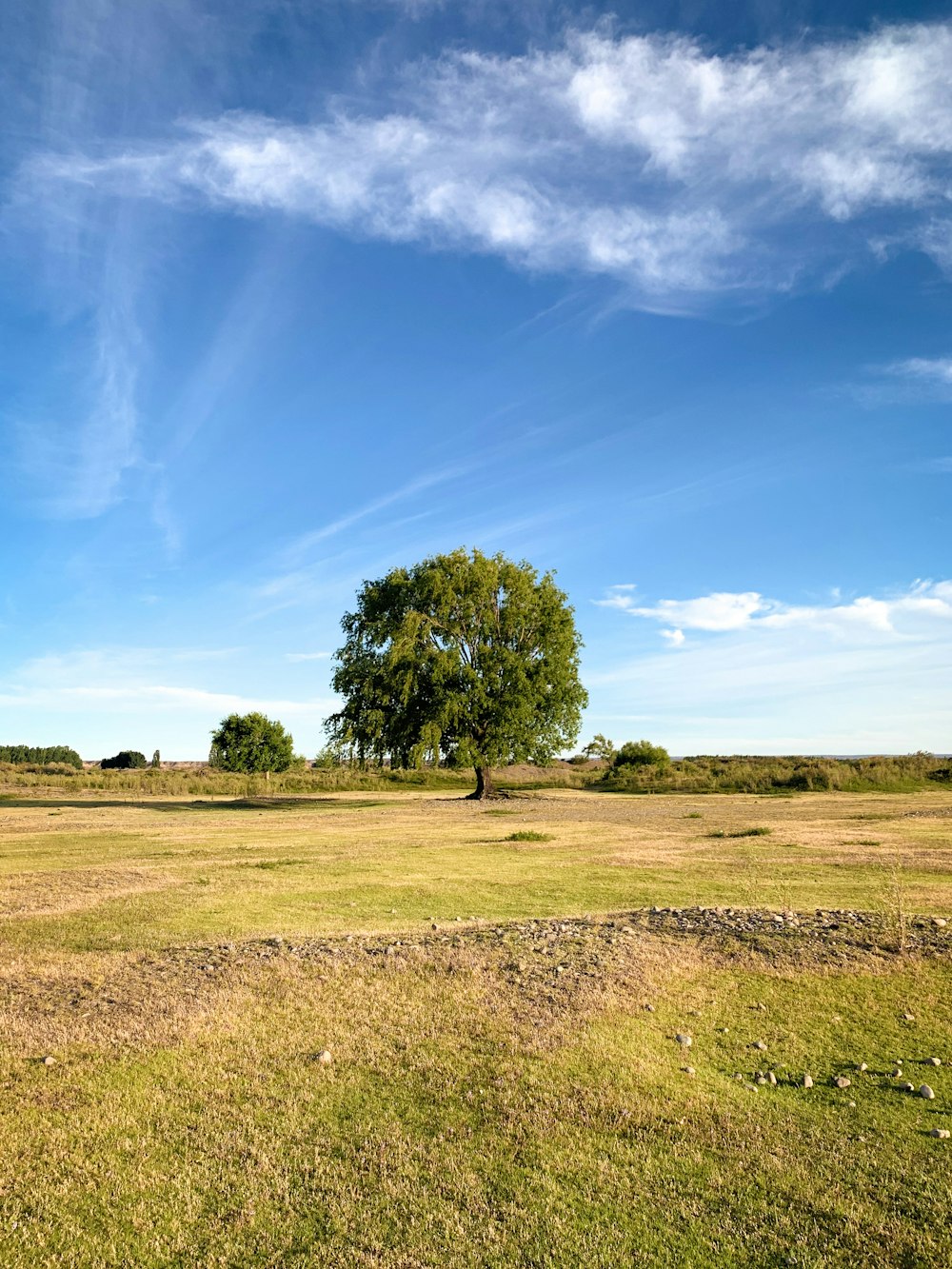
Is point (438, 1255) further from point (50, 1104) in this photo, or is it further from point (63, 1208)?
point (50, 1104)

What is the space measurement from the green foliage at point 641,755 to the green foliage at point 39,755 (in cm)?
9093

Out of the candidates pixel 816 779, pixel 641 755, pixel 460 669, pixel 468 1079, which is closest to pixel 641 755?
pixel 641 755

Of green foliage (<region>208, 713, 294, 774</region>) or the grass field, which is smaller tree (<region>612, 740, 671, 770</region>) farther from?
the grass field

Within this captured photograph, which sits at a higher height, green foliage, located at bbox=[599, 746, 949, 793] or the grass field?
green foliage, located at bbox=[599, 746, 949, 793]

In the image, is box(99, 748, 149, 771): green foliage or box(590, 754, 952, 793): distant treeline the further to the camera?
box(99, 748, 149, 771): green foliage

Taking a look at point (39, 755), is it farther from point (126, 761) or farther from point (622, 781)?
point (622, 781)

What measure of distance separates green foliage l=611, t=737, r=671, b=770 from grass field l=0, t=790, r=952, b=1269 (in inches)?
2806

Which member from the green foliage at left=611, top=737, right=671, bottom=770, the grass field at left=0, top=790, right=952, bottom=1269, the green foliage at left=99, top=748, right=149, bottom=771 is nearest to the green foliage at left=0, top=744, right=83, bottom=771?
the green foliage at left=99, top=748, right=149, bottom=771

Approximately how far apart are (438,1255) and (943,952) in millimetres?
9418

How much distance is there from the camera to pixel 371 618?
170 feet

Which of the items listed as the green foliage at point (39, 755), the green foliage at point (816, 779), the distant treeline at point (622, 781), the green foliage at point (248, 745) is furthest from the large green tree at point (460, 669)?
the green foliage at point (39, 755)

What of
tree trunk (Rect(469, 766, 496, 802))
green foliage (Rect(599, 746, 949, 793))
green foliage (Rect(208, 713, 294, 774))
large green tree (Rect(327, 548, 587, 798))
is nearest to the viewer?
large green tree (Rect(327, 548, 587, 798))

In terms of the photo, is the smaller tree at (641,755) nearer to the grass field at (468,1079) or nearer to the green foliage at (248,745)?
the green foliage at (248,745)

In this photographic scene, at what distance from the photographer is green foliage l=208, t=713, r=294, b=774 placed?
358 ft
